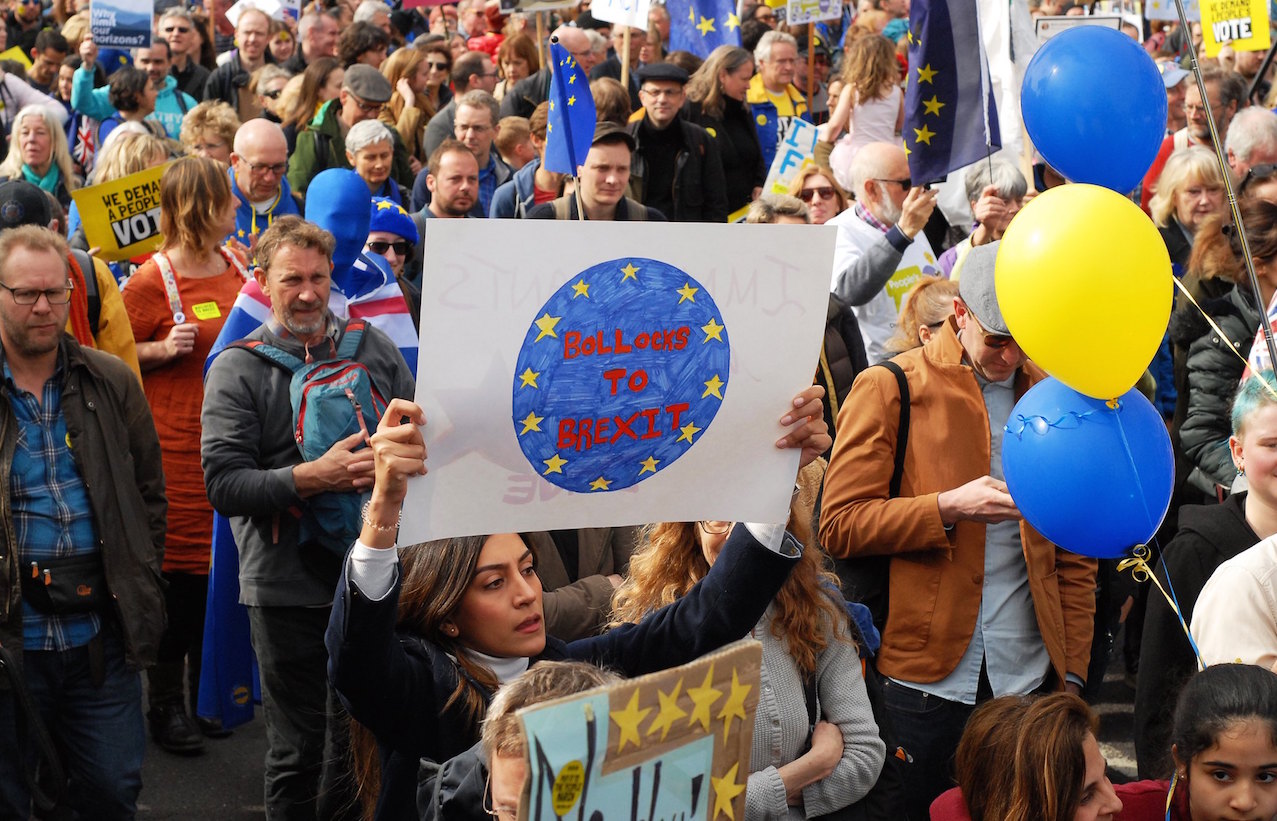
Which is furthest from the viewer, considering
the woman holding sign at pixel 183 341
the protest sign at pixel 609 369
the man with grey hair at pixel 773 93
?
the man with grey hair at pixel 773 93

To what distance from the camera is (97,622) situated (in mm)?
4562

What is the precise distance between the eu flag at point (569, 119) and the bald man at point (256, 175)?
151 cm

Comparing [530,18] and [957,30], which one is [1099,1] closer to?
[530,18]

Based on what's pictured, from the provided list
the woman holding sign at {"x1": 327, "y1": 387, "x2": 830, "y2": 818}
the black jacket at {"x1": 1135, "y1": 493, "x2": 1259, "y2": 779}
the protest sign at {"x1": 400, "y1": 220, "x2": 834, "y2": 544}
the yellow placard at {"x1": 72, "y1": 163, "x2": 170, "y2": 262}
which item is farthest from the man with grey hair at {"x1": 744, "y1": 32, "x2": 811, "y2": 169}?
the protest sign at {"x1": 400, "y1": 220, "x2": 834, "y2": 544}

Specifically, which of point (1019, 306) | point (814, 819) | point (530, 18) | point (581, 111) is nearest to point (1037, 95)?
point (1019, 306)

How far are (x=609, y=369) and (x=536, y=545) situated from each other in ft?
5.44

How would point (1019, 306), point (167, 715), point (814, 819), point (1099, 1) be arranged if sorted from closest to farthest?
point (1019, 306), point (814, 819), point (167, 715), point (1099, 1)

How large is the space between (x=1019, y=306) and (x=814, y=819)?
124 centimetres

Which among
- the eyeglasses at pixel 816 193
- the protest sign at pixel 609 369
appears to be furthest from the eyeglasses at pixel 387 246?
the protest sign at pixel 609 369

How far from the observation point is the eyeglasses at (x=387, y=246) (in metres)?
6.58

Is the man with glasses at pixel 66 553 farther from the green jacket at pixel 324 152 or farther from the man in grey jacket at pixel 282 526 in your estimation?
the green jacket at pixel 324 152

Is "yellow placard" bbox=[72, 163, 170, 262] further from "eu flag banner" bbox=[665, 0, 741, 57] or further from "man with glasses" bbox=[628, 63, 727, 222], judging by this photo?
"eu flag banner" bbox=[665, 0, 741, 57]

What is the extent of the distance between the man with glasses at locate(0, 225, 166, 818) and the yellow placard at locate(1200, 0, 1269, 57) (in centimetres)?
728

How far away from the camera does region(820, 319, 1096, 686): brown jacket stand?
4184 mm
